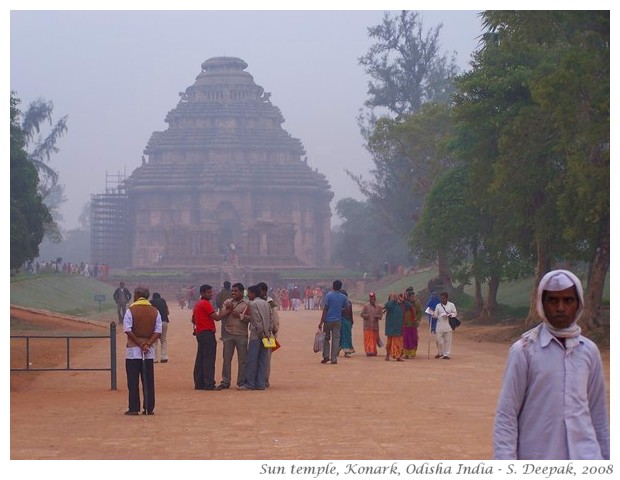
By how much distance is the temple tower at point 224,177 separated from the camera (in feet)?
274

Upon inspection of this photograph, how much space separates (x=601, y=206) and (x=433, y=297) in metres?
3.64

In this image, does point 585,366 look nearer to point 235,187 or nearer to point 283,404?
point 283,404

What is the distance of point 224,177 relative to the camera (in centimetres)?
8369

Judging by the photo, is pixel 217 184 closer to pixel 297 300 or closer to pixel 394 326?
pixel 297 300

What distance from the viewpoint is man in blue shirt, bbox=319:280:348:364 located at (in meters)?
19.2

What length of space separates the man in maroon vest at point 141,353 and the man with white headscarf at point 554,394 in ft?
23.9

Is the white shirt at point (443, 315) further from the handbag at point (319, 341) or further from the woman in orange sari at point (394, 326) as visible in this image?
the handbag at point (319, 341)

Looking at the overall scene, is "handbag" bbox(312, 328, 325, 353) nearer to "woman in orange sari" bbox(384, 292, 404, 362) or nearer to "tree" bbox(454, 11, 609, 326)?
"woman in orange sari" bbox(384, 292, 404, 362)

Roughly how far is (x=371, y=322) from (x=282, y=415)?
8.73m

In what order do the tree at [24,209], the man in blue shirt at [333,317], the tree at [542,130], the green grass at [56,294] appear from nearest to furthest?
1. the man in blue shirt at [333,317]
2. the tree at [542,130]
3. the tree at [24,209]
4. the green grass at [56,294]

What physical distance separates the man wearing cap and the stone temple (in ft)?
192

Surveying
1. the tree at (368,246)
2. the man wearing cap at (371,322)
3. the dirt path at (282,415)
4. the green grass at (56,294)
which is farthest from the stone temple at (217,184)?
the dirt path at (282,415)
